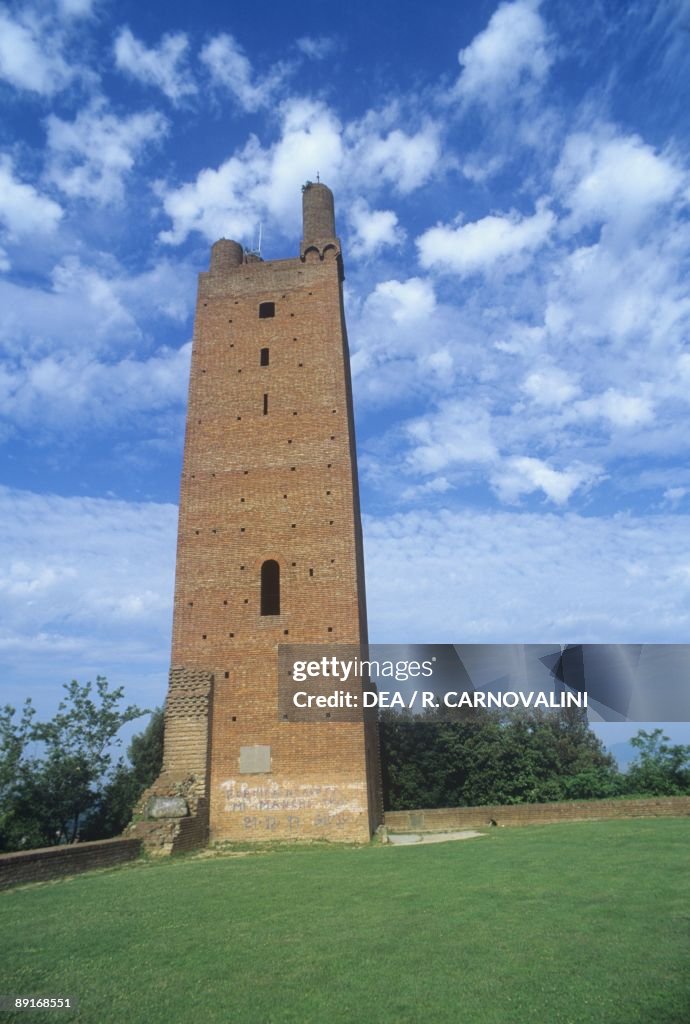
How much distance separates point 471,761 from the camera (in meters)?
23.5

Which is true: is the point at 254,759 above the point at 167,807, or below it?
above

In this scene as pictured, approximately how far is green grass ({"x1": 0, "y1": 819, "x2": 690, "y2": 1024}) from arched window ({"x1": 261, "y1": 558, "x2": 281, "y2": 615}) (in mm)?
6672

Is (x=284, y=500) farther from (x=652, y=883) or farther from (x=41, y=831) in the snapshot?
(x=41, y=831)

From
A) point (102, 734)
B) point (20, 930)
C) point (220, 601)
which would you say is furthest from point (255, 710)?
point (102, 734)

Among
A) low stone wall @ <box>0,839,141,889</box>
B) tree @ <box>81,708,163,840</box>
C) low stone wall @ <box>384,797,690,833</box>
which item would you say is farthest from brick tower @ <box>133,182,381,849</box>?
tree @ <box>81,708,163,840</box>

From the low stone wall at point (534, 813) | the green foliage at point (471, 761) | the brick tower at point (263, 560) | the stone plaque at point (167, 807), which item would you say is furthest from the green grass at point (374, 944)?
the green foliage at point (471, 761)

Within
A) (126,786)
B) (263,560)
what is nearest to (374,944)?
(263,560)

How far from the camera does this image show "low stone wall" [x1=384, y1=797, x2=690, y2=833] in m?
13.8

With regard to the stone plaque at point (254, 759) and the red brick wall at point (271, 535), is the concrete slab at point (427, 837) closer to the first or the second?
the red brick wall at point (271, 535)

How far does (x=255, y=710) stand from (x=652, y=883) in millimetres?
8386

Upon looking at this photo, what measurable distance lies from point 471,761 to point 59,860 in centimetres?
1740

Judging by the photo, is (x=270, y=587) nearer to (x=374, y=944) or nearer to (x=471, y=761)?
(x=374, y=944)

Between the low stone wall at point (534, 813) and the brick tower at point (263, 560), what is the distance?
0.87 meters

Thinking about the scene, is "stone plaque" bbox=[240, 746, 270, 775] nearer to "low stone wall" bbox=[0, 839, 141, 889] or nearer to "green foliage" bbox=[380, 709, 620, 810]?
"low stone wall" bbox=[0, 839, 141, 889]
